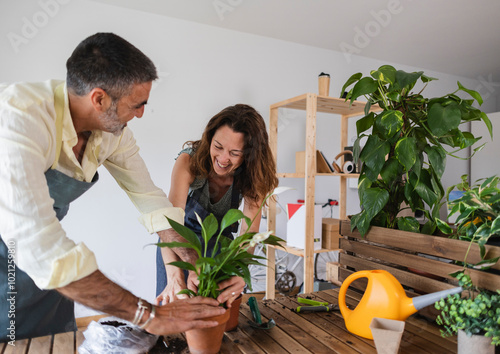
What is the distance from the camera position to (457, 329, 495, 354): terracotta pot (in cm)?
87

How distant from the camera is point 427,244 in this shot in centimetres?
121

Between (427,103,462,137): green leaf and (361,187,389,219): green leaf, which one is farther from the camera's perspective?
(361,187,389,219): green leaf

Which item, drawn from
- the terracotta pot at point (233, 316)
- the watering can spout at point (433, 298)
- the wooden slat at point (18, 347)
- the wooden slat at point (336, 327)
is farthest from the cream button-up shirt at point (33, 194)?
the watering can spout at point (433, 298)

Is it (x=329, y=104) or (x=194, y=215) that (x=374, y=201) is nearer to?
(x=194, y=215)

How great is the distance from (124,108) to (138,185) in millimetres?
431

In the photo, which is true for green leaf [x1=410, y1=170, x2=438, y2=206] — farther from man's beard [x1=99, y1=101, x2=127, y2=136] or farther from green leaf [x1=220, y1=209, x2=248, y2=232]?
man's beard [x1=99, y1=101, x2=127, y2=136]

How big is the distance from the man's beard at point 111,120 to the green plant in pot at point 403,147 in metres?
0.85

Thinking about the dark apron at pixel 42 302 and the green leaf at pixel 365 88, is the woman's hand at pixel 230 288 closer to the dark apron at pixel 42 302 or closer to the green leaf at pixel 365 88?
the dark apron at pixel 42 302

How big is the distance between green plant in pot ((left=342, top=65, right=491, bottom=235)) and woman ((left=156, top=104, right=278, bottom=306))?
48 centimetres

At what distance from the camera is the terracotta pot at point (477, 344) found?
871 millimetres

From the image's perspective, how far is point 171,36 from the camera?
10.8 ft

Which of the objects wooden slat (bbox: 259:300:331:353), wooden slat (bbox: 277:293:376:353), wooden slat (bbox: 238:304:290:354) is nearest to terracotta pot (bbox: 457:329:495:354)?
wooden slat (bbox: 277:293:376:353)

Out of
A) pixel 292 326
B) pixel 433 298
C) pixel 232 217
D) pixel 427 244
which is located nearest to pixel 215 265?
pixel 232 217

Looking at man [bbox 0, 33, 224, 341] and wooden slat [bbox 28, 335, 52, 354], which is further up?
man [bbox 0, 33, 224, 341]
